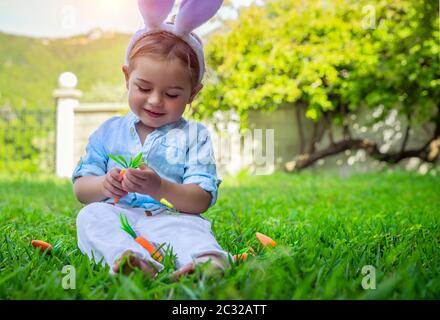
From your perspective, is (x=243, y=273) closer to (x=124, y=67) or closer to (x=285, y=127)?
(x=124, y=67)

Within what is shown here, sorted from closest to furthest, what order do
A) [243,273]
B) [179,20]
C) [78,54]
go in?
[243,273] < [179,20] < [78,54]

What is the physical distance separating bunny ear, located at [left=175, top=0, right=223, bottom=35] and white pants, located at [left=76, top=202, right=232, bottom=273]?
1.93ft

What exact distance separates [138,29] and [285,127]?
6.31 meters

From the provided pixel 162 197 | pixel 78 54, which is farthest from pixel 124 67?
pixel 78 54

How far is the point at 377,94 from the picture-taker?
6730mm

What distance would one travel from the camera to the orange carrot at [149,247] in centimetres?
142

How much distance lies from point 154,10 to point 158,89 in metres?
0.25

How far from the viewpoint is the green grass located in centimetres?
109

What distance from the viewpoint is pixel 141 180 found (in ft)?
4.59

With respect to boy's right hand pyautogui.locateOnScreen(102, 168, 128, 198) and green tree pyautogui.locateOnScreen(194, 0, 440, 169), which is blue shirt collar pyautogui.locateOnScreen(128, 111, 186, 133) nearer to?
boy's right hand pyautogui.locateOnScreen(102, 168, 128, 198)

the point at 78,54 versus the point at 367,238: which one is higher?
the point at 78,54

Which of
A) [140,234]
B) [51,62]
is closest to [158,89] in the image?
[140,234]

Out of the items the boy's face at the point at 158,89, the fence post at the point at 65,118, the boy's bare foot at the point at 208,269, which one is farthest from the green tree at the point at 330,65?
the boy's bare foot at the point at 208,269

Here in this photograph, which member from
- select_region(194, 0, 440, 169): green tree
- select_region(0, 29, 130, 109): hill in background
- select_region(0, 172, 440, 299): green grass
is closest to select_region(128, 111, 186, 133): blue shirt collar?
select_region(0, 172, 440, 299): green grass
